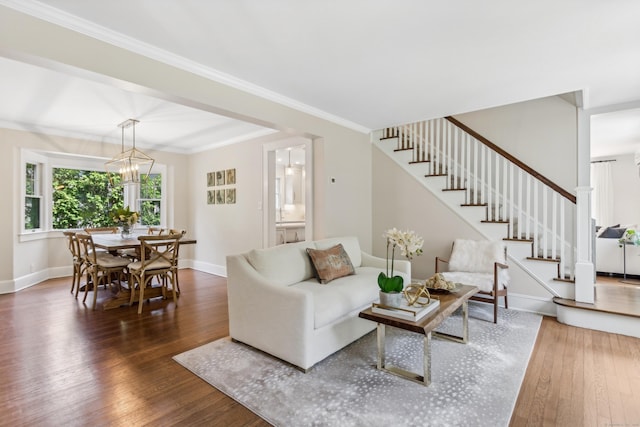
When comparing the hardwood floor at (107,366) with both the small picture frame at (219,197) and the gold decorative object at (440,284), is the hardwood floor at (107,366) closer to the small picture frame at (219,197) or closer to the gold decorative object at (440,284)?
the gold decorative object at (440,284)

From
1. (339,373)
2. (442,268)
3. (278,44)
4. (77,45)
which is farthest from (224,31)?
(442,268)

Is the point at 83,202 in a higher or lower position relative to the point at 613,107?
lower

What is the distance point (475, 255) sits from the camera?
405cm

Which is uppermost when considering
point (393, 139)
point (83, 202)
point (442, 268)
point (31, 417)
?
point (393, 139)

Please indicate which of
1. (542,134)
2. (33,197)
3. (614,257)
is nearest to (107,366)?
(33,197)

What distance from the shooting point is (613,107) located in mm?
3818

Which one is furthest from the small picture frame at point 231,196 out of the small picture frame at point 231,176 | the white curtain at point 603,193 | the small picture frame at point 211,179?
the white curtain at point 603,193

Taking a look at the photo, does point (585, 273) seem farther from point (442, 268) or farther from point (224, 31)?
point (224, 31)

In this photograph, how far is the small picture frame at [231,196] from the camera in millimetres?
5809

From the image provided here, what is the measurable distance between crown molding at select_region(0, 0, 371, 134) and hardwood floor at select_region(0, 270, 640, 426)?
251 cm

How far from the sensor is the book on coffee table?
7.24 feet

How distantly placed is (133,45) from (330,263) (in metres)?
2.56

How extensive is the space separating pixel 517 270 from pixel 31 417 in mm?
4746

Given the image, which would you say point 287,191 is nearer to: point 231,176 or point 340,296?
point 231,176
